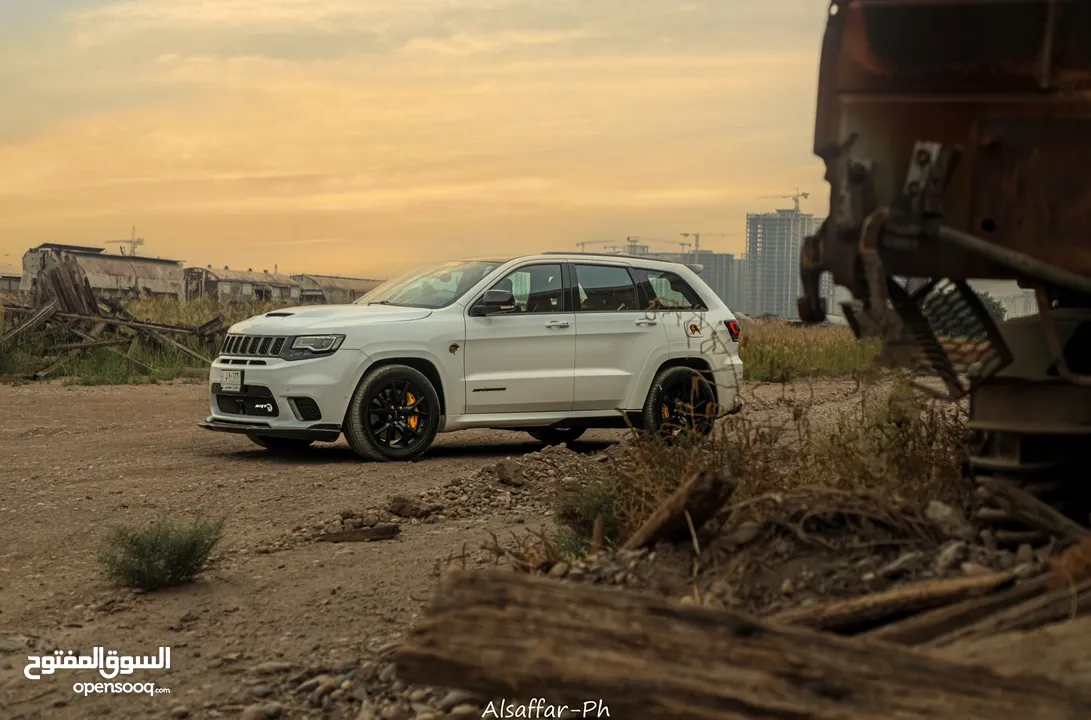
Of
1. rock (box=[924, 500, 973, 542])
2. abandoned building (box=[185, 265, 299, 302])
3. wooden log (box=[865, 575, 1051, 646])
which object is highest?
abandoned building (box=[185, 265, 299, 302])

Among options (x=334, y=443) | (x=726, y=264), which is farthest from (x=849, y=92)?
(x=726, y=264)

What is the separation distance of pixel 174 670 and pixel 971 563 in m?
3.10

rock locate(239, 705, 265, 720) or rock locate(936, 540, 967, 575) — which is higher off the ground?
rock locate(936, 540, 967, 575)

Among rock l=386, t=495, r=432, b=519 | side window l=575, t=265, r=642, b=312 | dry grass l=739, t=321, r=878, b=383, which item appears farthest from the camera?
dry grass l=739, t=321, r=878, b=383

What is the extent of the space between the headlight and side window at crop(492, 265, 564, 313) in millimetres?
1618

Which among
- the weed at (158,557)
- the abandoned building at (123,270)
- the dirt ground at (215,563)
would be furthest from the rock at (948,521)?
→ the abandoned building at (123,270)

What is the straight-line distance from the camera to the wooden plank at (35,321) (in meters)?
22.3

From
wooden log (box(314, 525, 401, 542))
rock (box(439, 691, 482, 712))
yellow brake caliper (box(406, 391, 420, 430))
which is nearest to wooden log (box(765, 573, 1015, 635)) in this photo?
rock (box(439, 691, 482, 712))

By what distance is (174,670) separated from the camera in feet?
17.9

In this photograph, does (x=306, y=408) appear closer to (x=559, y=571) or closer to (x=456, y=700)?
(x=559, y=571)

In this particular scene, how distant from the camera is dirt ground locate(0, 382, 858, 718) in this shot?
541 cm

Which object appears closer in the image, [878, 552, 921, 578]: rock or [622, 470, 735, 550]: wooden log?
[878, 552, 921, 578]: rock

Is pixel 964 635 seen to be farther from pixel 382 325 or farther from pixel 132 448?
pixel 132 448

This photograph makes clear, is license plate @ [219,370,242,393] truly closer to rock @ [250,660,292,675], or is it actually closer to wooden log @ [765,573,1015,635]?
rock @ [250,660,292,675]
